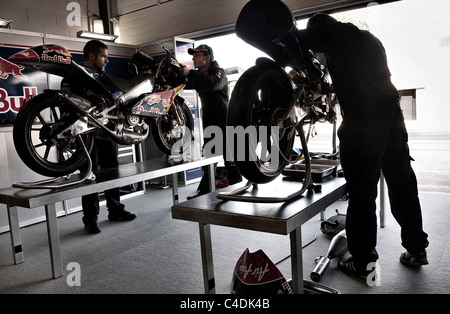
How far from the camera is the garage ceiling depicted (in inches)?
171

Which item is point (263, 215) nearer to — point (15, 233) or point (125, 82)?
point (125, 82)

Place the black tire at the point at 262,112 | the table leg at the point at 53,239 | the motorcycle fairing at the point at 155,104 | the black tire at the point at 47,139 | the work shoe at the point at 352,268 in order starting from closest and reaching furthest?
the black tire at the point at 262,112, the work shoe at the point at 352,268, the black tire at the point at 47,139, the table leg at the point at 53,239, the motorcycle fairing at the point at 155,104

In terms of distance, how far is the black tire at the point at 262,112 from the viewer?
1440mm

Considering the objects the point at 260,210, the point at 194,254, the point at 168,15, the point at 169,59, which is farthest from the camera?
the point at 168,15

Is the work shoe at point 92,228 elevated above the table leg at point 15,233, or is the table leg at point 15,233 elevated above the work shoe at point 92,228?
the table leg at point 15,233

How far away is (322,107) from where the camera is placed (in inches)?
82.0

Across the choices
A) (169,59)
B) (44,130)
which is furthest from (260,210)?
(169,59)

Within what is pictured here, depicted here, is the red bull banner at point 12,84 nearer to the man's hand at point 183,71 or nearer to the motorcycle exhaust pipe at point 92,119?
the motorcycle exhaust pipe at point 92,119

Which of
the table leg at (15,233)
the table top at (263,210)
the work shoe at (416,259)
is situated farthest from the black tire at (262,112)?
the table leg at (15,233)

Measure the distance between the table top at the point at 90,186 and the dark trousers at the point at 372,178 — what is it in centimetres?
158
